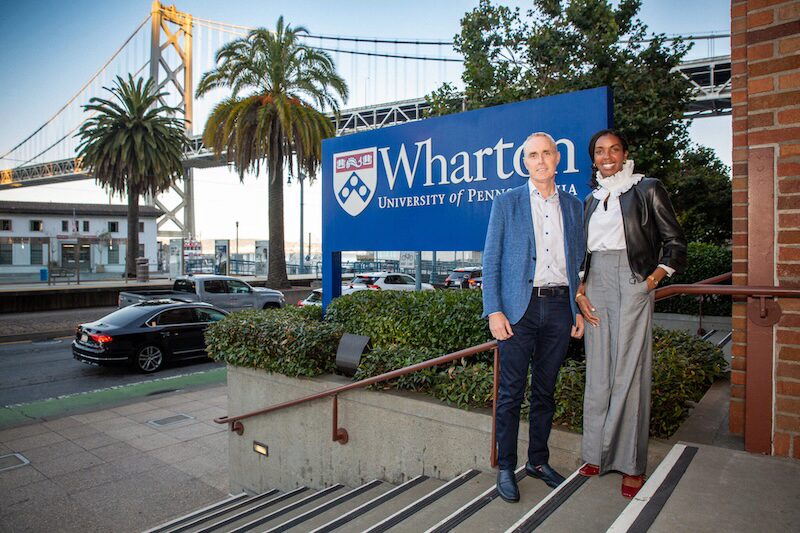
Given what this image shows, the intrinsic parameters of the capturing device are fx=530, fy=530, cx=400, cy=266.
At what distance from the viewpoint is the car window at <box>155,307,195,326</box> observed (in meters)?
11.6

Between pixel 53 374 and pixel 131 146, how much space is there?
20838mm

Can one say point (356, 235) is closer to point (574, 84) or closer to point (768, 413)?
point (768, 413)

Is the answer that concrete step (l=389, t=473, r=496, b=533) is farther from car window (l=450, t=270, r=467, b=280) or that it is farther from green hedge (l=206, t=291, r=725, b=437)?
car window (l=450, t=270, r=467, b=280)

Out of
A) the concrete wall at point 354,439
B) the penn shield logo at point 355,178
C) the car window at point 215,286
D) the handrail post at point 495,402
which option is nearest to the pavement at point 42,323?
the car window at point 215,286

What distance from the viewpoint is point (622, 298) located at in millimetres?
2680

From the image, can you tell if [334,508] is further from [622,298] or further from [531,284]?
[622,298]

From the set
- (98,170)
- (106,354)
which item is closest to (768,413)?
(106,354)

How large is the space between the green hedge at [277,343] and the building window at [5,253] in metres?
41.2

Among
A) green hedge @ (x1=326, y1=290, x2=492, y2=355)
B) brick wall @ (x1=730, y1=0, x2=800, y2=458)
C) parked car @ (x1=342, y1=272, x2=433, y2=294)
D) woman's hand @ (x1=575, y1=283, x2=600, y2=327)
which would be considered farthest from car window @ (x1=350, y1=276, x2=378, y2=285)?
brick wall @ (x1=730, y1=0, x2=800, y2=458)

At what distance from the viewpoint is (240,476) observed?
597 cm

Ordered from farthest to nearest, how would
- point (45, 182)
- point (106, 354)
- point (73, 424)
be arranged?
point (45, 182)
point (106, 354)
point (73, 424)

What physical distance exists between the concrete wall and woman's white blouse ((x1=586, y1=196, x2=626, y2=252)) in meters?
1.32

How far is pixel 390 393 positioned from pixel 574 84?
1085 cm

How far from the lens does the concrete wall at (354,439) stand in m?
3.87
